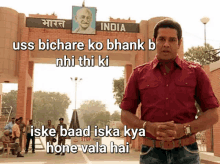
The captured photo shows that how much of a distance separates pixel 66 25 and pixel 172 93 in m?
18.2

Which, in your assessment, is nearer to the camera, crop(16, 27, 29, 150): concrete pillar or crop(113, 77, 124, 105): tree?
crop(16, 27, 29, 150): concrete pillar

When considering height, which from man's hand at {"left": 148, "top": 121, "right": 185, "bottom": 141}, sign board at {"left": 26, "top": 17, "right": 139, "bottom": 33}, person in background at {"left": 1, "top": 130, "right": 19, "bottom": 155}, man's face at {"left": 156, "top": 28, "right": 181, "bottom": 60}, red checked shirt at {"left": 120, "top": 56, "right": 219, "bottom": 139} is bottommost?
person in background at {"left": 1, "top": 130, "right": 19, "bottom": 155}

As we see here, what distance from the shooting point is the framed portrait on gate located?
19.6 m

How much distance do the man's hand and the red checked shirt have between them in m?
0.11

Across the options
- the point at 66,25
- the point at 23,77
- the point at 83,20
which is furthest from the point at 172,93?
the point at 83,20

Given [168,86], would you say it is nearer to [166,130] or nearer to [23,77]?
[166,130]

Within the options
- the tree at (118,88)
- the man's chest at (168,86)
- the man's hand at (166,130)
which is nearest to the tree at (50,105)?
the tree at (118,88)

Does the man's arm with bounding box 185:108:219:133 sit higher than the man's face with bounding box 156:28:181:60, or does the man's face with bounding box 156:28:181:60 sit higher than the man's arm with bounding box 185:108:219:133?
the man's face with bounding box 156:28:181:60

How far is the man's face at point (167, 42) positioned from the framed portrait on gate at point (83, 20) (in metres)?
17.6

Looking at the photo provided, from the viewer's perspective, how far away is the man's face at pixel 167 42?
2234 millimetres

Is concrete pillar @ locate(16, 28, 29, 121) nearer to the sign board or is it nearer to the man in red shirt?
the sign board

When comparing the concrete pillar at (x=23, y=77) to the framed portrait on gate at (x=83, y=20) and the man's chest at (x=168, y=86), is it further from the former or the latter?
the man's chest at (x=168, y=86)

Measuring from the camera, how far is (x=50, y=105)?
10038 centimetres

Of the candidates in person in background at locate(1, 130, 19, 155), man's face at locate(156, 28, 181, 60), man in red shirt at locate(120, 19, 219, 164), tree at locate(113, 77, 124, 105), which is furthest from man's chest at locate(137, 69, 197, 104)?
tree at locate(113, 77, 124, 105)
